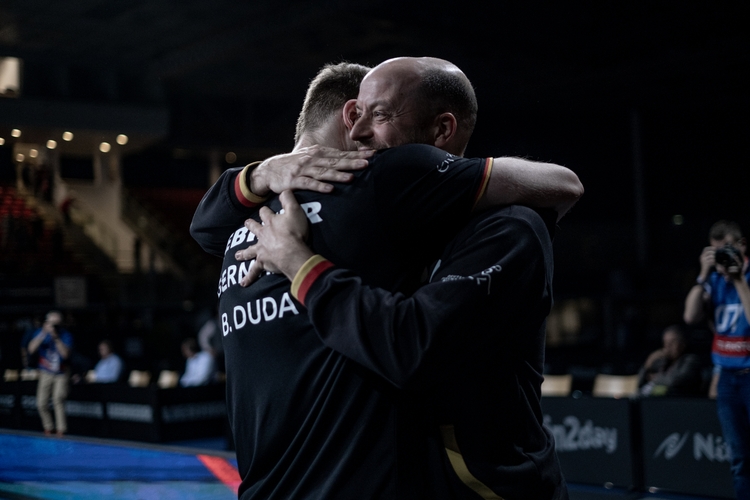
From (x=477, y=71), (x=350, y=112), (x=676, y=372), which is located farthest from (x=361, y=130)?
(x=477, y=71)

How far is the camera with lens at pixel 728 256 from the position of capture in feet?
16.9

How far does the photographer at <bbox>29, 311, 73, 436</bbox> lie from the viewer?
35.5 feet

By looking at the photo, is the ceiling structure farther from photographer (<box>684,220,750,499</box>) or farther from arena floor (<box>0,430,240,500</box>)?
arena floor (<box>0,430,240,500</box>)

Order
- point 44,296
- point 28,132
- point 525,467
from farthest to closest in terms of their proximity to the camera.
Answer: point 28,132 < point 44,296 < point 525,467

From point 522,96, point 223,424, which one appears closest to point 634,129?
point 522,96

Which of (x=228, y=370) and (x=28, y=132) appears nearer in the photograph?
(x=228, y=370)

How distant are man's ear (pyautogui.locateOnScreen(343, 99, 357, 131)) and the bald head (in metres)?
0.06

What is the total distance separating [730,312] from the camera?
Result: 17.2 feet

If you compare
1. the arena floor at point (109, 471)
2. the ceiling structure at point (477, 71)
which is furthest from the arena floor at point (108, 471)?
the ceiling structure at point (477, 71)

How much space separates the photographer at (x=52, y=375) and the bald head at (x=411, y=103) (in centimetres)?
1028

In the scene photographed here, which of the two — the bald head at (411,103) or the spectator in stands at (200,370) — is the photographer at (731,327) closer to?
the bald head at (411,103)

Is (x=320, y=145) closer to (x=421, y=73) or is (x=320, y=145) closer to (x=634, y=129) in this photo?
(x=421, y=73)

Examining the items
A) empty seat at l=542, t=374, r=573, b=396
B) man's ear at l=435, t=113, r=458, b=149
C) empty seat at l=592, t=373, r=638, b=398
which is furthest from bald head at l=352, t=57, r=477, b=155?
empty seat at l=542, t=374, r=573, b=396

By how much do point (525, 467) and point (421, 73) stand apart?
29.9 inches
